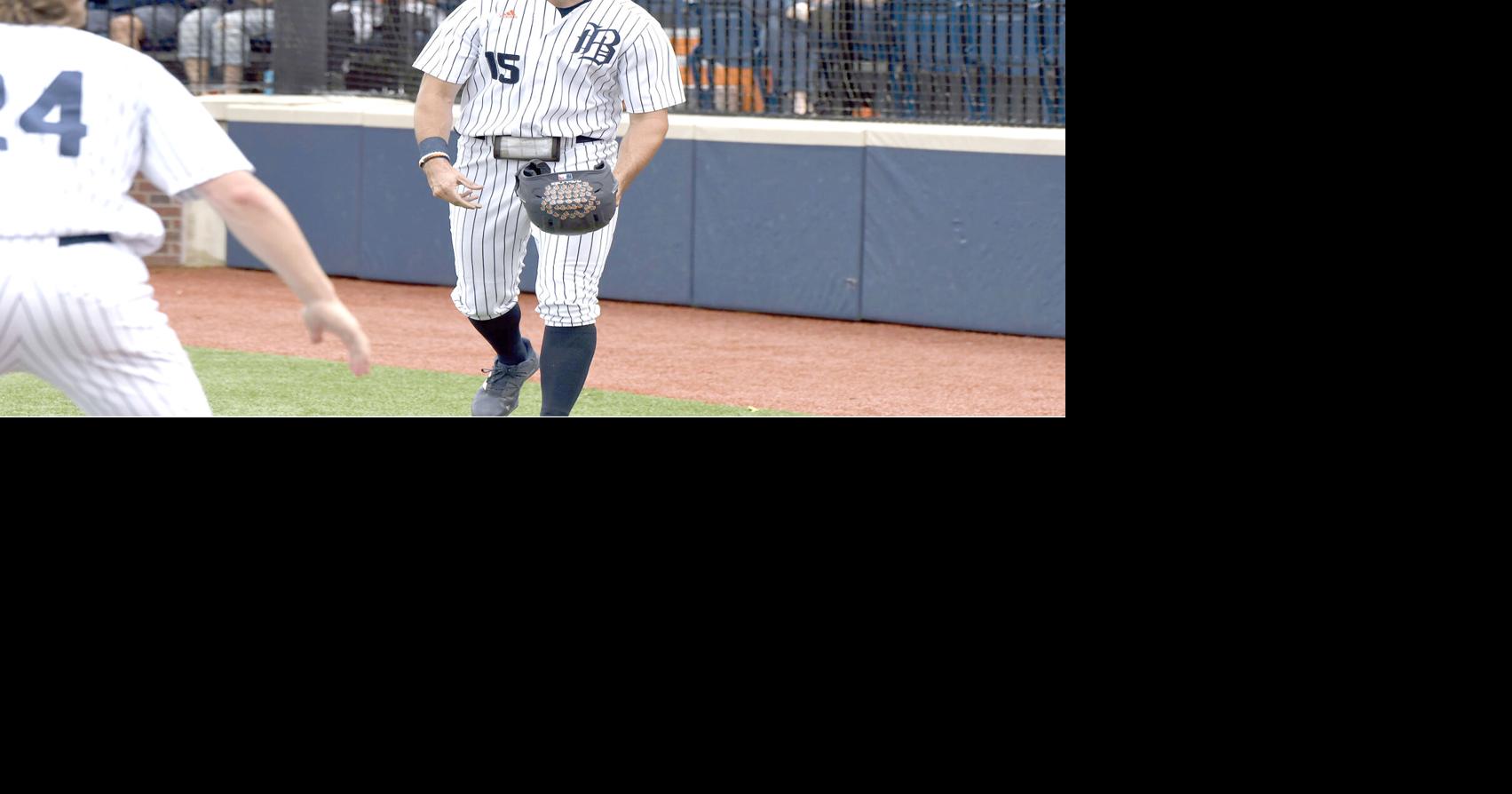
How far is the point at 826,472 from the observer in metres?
2.74

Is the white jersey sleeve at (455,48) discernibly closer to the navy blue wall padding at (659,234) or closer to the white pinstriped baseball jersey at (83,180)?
the white pinstriped baseball jersey at (83,180)

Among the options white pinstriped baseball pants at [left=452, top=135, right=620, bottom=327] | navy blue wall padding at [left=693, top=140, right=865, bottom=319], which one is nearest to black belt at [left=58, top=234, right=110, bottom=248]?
white pinstriped baseball pants at [left=452, top=135, right=620, bottom=327]

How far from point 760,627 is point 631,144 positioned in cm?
289

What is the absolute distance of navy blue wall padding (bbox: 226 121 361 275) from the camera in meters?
10.1

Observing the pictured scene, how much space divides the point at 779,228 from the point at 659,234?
2.37 feet

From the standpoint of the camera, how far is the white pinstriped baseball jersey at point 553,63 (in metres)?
5.23

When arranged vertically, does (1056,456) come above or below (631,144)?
below

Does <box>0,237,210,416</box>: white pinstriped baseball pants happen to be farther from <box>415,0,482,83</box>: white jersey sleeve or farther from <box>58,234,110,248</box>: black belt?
<box>415,0,482,83</box>: white jersey sleeve

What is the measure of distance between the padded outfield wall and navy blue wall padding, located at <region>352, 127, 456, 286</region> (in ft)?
0.03

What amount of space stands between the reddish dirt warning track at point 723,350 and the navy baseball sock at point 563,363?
4.78 feet

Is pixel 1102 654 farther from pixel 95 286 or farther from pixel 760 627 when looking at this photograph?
pixel 95 286

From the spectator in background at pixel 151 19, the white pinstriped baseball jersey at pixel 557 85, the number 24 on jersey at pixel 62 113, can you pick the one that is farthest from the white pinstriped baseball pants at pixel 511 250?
the spectator in background at pixel 151 19

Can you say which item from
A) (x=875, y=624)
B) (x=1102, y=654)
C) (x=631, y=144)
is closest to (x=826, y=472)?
(x=875, y=624)

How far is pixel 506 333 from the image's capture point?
5.69 metres
